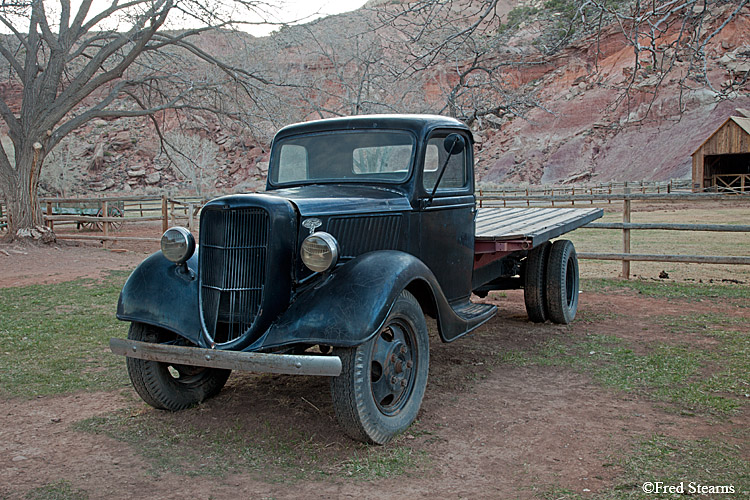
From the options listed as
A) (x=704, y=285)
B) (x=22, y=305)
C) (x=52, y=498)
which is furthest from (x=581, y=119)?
(x=52, y=498)

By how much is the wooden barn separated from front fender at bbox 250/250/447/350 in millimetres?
33003

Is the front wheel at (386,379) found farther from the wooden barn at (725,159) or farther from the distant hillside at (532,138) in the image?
the distant hillside at (532,138)

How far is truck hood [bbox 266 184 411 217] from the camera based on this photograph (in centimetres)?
367

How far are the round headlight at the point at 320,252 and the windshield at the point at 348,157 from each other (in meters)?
1.12

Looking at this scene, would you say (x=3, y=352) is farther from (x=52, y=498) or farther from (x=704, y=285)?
(x=704, y=285)

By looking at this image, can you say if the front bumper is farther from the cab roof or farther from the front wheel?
the cab roof

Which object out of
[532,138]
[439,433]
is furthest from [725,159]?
[439,433]

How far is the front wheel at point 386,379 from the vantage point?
323 centimetres

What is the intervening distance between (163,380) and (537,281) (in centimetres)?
386

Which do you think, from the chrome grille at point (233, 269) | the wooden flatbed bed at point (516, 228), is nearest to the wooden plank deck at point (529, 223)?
the wooden flatbed bed at point (516, 228)

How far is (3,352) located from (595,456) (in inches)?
191

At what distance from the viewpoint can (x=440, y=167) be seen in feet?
15.6

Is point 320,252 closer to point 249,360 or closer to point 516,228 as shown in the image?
point 249,360

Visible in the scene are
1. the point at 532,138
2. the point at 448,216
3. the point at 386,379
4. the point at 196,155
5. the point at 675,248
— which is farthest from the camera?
the point at 196,155
